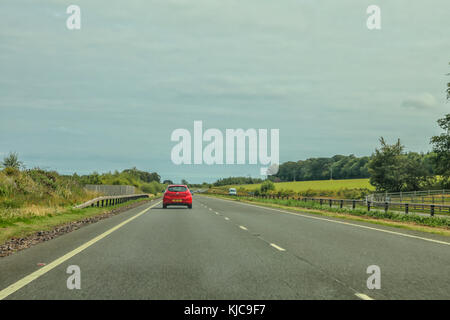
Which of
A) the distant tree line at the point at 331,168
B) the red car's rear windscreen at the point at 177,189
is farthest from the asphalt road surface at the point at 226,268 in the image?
the distant tree line at the point at 331,168

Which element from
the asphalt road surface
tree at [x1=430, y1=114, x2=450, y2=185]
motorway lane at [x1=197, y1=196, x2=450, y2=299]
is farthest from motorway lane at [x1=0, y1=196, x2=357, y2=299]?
tree at [x1=430, y1=114, x2=450, y2=185]

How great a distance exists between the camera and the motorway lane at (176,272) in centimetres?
659

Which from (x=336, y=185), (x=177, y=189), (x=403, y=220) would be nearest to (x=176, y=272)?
(x=403, y=220)

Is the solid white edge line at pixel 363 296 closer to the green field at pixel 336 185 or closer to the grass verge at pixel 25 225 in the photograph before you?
the grass verge at pixel 25 225

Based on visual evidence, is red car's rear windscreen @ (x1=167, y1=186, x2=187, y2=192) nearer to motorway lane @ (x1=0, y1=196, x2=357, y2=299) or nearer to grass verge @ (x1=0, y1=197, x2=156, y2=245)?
grass verge @ (x1=0, y1=197, x2=156, y2=245)

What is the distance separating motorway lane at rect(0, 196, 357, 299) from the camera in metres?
6.59

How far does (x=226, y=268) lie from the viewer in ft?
28.6

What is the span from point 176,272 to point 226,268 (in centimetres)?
95

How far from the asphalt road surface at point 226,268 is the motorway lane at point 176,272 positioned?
0.01 meters

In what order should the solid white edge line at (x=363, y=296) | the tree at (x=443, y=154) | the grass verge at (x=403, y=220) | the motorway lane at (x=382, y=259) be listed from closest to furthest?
the solid white edge line at (x=363, y=296) < the motorway lane at (x=382, y=259) < the grass verge at (x=403, y=220) < the tree at (x=443, y=154)

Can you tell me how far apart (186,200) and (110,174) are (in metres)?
48.6

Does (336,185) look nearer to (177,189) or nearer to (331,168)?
(331,168)

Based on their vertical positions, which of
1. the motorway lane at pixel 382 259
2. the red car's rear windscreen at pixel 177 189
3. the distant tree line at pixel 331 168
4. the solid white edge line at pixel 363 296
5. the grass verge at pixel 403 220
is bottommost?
the grass verge at pixel 403 220

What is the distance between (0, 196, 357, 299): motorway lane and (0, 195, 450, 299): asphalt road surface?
0.04 ft
